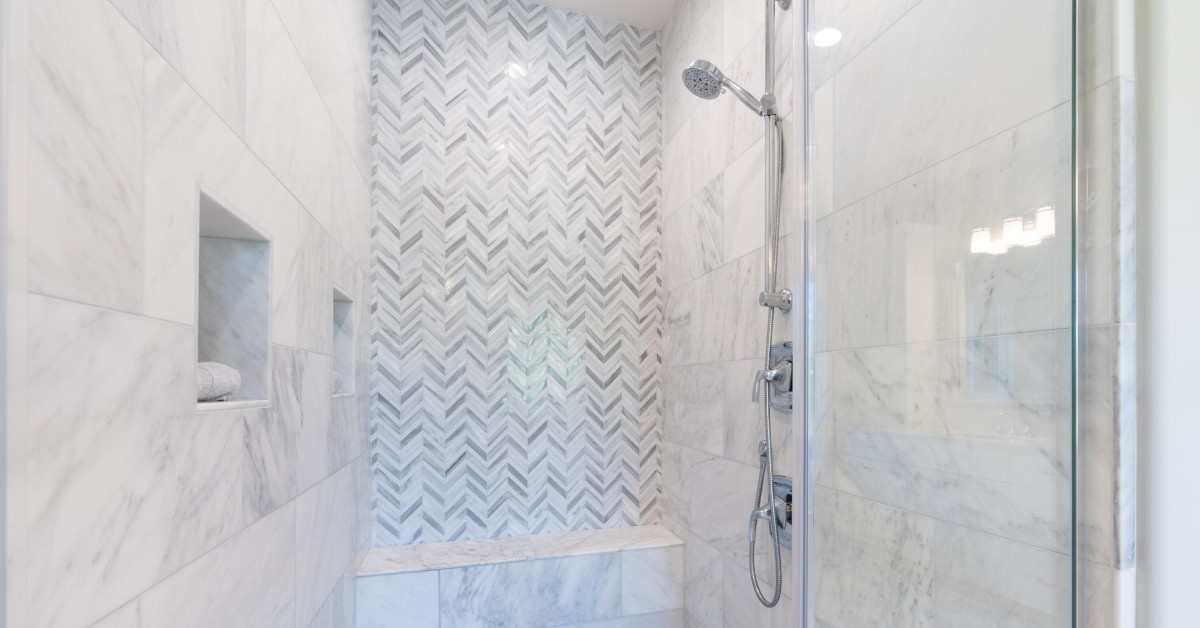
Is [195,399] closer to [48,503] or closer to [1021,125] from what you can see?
[48,503]

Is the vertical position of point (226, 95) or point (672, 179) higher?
point (672, 179)

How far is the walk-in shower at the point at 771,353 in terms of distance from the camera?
1.57 m

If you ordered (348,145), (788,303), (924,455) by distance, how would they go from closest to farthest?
(924,455), (788,303), (348,145)

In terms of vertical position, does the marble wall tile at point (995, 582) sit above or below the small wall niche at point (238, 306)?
below

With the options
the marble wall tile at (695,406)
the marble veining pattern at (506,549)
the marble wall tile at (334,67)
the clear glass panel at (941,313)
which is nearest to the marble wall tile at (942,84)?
the clear glass panel at (941,313)

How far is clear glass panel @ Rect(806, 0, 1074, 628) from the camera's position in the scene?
2.72 ft

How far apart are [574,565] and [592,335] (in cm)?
92

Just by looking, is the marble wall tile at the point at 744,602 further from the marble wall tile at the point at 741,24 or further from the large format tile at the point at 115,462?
the marble wall tile at the point at 741,24

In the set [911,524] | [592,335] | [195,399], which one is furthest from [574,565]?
[195,399]

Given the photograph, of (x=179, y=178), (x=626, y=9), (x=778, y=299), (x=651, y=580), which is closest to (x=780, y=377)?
(x=778, y=299)

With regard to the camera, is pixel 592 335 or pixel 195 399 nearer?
pixel 195 399

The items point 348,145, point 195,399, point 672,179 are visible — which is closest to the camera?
point 195,399

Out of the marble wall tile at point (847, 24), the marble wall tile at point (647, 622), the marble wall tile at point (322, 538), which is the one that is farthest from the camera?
the marble wall tile at point (647, 622)

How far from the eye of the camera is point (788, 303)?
5.22ft
